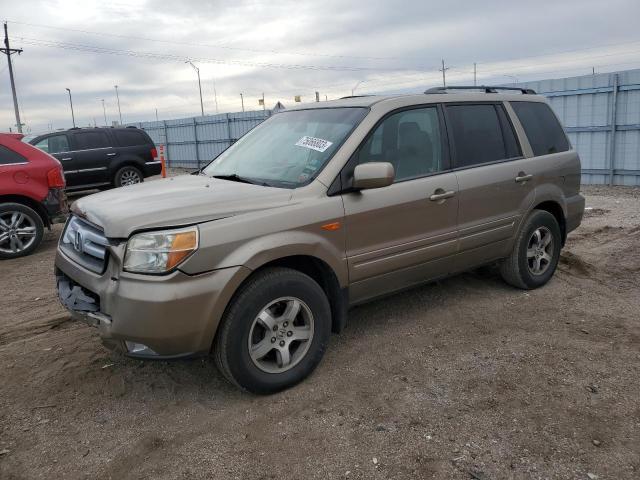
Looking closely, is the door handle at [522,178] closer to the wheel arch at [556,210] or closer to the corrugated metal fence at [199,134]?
the wheel arch at [556,210]

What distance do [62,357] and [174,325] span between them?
1.57m

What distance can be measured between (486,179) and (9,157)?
6.33 m

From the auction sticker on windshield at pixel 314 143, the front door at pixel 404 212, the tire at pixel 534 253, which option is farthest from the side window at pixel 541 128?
the auction sticker on windshield at pixel 314 143

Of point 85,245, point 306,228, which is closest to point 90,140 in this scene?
point 85,245

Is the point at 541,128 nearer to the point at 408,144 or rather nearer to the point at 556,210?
the point at 556,210

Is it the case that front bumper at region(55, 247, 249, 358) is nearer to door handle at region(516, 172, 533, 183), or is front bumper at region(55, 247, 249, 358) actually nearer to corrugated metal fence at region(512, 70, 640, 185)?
door handle at region(516, 172, 533, 183)

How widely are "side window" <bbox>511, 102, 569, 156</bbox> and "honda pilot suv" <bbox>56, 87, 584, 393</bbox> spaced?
0.03m

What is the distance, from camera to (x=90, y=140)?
44.8 ft

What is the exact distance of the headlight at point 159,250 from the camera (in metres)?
2.94

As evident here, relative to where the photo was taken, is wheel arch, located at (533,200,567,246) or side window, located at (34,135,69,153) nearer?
wheel arch, located at (533,200,567,246)

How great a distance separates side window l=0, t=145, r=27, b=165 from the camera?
24.2 feet

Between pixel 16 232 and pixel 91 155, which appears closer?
pixel 16 232

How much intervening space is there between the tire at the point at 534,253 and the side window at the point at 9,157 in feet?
21.0

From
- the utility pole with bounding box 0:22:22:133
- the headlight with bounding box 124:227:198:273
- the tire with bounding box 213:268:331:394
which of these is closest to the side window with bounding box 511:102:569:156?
the tire with bounding box 213:268:331:394
